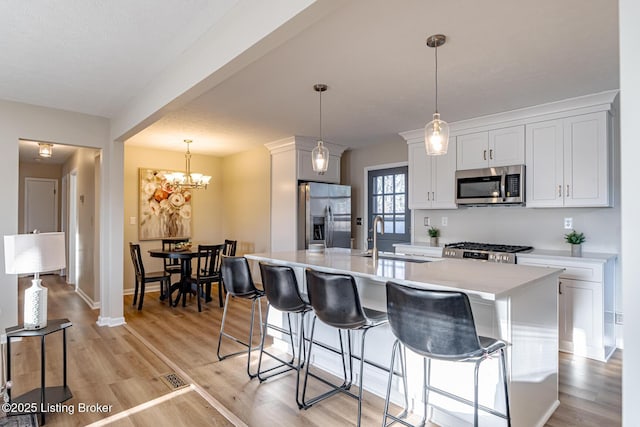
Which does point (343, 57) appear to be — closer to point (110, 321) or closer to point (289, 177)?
point (289, 177)

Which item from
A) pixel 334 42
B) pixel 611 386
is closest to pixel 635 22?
pixel 334 42

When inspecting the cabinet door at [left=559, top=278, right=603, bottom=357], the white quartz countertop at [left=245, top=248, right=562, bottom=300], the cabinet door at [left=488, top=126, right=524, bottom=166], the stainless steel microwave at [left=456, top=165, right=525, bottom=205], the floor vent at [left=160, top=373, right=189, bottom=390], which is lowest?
the floor vent at [left=160, top=373, right=189, bottom=390]

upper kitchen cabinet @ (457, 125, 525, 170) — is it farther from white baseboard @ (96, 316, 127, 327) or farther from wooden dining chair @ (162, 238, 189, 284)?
white baseboard @ (96, 316, 127, 327)

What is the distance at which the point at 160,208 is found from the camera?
20.1 feet

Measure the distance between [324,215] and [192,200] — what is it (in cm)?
268

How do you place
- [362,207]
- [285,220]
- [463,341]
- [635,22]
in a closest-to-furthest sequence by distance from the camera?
1. [635,22]
2. [463,341]
3. [285,220]
4. [362,207]

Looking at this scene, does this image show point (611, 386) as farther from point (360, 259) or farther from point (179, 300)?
point (179, 300)

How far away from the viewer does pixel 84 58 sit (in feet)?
8.94

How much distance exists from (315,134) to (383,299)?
3.24m

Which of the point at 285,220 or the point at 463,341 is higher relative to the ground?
the point at 285,220

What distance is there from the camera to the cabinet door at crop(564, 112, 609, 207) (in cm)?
340

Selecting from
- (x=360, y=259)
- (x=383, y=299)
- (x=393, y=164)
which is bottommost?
(x=383, y=299)

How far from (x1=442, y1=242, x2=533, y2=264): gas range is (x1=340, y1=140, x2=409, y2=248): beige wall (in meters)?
1.90

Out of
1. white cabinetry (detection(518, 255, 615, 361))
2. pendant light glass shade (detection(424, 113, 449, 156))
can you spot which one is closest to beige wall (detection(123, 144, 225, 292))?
pendant light glass shade (detection(424, 113, 449, 156))
